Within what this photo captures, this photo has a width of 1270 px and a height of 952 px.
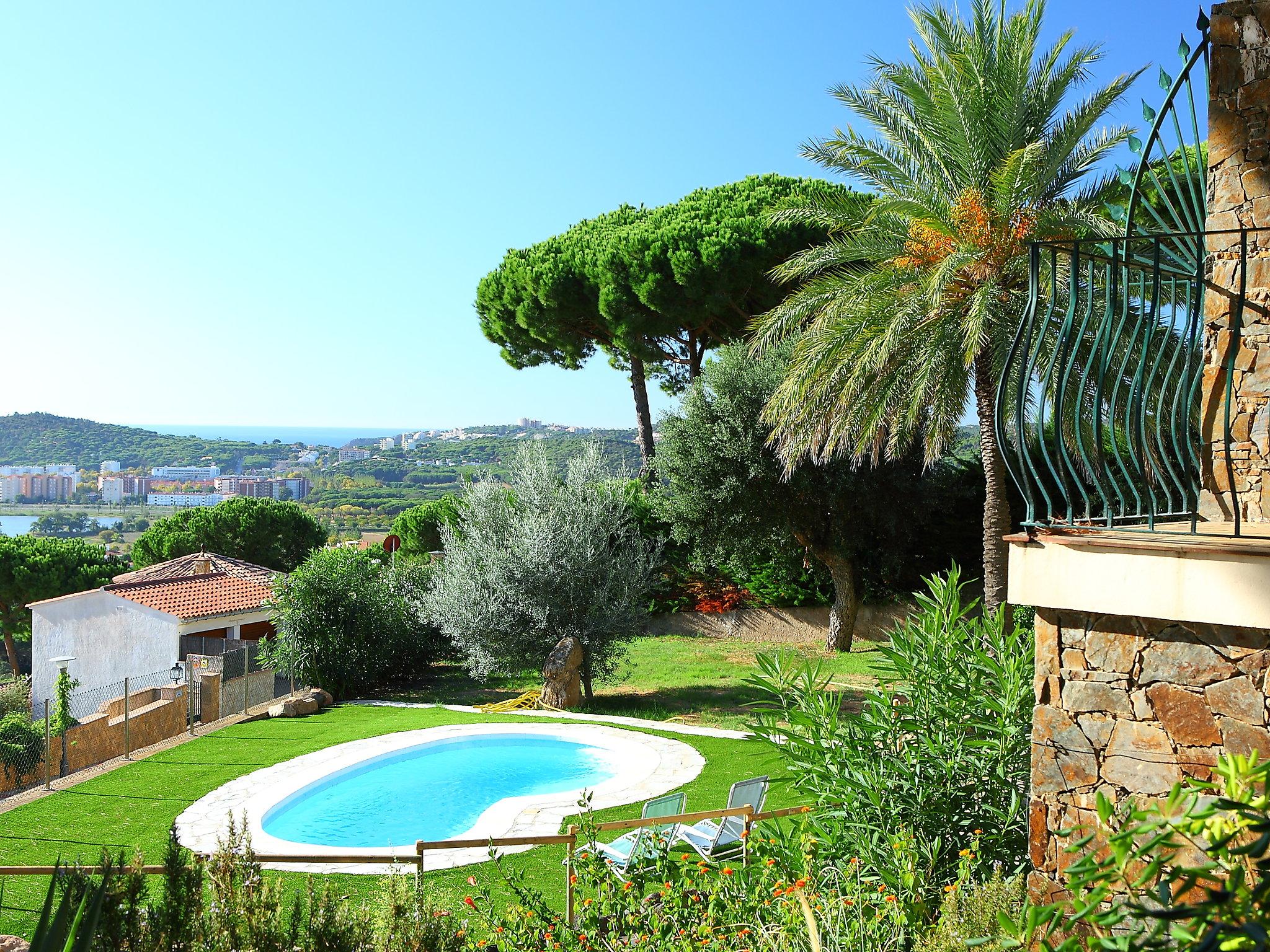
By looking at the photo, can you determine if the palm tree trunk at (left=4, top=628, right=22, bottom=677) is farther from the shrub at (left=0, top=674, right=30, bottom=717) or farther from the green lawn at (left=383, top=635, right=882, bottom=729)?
the green lawn at (left=383, top=635, right=882, bottom=729)

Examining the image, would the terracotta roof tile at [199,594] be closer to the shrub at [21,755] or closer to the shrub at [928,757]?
the shrub at [21,755]

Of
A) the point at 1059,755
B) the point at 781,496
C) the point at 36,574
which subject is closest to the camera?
the point at 1059,755

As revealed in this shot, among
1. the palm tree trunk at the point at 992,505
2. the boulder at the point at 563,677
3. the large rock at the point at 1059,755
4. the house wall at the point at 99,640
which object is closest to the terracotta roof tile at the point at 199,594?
the house wall at the point at 99,640

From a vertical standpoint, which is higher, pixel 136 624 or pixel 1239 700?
pixel 1239 700

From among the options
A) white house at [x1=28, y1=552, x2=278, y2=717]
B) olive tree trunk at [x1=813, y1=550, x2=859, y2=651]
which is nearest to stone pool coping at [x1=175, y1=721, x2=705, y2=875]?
olive tree trunk at [x1=813, y1=550, x2=859, y2=651]

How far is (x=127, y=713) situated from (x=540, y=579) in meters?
6.46

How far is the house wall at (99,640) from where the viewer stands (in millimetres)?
20703

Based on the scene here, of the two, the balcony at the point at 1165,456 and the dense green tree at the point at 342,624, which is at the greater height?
the balcony at the point at 1165,456

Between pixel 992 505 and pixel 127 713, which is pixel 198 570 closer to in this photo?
pixel 127 713

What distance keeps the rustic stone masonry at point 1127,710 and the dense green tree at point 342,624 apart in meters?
14.9

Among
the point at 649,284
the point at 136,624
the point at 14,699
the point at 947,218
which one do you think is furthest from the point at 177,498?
the point at 947,218

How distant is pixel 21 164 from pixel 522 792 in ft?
78.7

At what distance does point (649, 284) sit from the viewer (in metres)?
21.2

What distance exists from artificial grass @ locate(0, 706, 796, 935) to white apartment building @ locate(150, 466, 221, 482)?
59.6 meters
